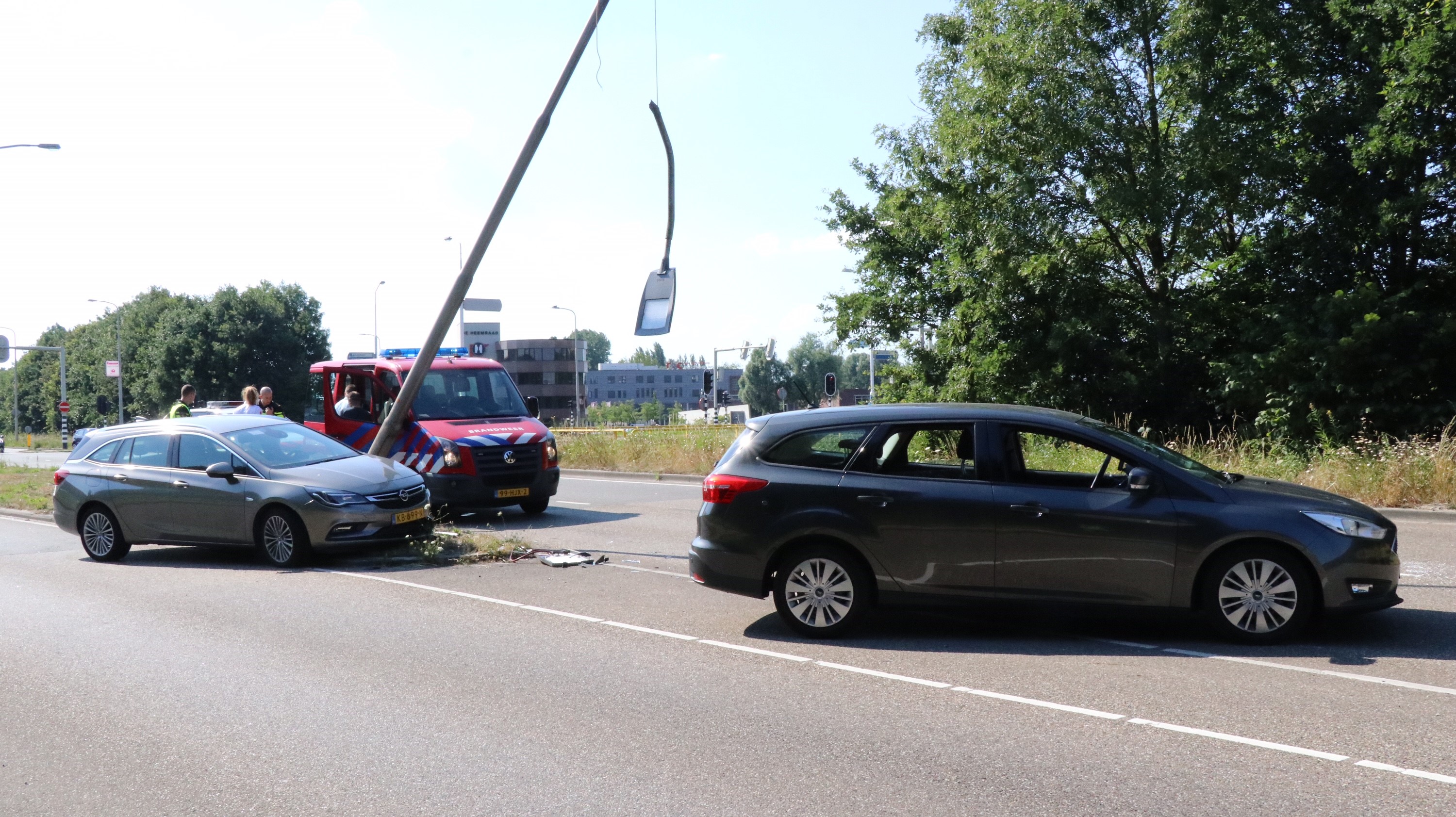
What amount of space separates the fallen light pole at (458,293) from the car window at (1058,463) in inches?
307

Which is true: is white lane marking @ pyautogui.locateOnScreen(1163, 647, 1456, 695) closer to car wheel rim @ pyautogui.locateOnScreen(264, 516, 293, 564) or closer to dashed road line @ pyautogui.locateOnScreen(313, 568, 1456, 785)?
dashed road line @ pyautogui.locateOnScreen(313, 568, 1456, 785)

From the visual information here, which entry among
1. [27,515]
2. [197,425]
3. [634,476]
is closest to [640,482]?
[634,476]

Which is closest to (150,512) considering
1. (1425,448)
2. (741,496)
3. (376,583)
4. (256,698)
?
(376,583)

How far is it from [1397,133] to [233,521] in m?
18.4

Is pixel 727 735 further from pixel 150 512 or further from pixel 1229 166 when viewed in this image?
pixel 1229 166

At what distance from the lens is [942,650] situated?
724 centimetres

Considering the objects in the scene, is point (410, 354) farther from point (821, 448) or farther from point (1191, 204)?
point (1191, 204)

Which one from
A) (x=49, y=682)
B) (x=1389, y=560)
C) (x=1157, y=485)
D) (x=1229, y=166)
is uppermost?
(x=1229, y=166)

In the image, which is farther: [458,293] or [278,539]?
[458,293]

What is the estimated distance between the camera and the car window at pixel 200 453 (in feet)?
39.7

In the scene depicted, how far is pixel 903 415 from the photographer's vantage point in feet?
25.5

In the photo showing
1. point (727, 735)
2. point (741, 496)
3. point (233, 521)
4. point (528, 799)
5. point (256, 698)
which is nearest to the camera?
point (528, 799)

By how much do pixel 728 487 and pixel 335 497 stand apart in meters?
5.41

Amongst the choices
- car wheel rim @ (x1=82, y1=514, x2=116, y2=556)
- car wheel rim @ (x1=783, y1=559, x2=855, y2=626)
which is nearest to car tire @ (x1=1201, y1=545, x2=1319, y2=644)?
car wheel rim @ (x1=783, y1=559, x2=855, y2=626)
